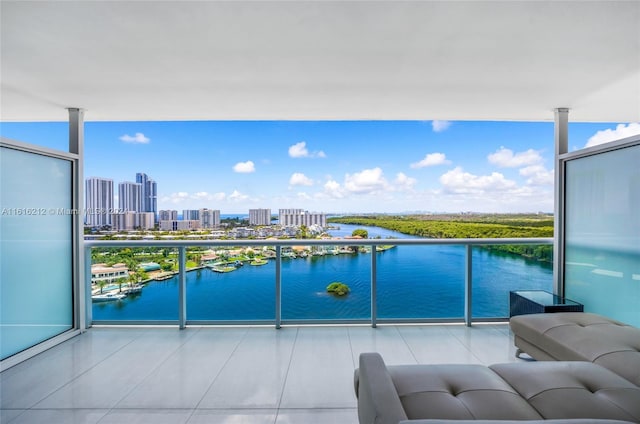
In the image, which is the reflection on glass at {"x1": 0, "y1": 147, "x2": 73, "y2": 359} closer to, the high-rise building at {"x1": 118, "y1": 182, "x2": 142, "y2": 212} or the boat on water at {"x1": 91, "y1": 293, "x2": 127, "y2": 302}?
the boat on water at {"x1": 91, "y1": 293, "x2": 127, "y2": 302}

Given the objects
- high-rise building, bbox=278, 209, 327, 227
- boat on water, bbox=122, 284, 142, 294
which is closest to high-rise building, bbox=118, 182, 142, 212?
boat on water, bbox=122, 284, 142, 294

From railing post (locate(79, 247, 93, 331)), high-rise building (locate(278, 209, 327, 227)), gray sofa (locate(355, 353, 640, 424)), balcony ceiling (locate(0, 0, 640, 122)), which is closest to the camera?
gray sofa (locate(355, 353, 640, 424))

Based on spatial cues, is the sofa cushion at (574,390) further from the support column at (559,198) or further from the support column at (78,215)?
the support column at (78,215)

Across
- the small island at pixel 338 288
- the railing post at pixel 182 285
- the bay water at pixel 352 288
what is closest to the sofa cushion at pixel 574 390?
the bay water at pixel 352 288

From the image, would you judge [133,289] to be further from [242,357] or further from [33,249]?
[242,357]

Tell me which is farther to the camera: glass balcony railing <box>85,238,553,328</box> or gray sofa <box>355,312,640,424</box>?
glass balcony railing <box>85,238,553,328</box>

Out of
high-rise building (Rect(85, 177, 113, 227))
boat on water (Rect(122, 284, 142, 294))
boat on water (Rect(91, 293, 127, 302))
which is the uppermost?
high-rise building (Rect(85, 177, 113, 227))

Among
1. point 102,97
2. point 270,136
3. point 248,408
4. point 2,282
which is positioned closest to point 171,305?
point 2,282
